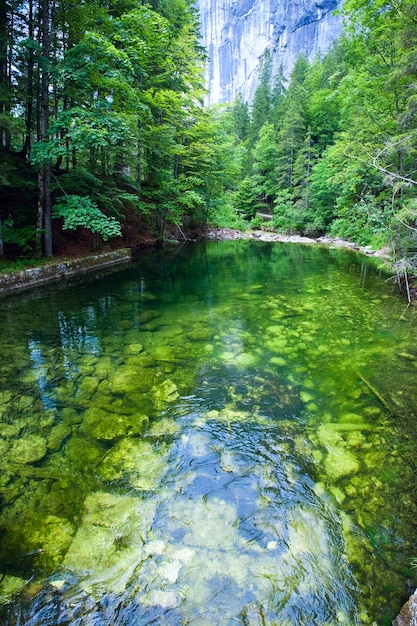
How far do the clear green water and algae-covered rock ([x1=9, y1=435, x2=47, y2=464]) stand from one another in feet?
0.05

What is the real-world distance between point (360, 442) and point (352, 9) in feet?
52.2

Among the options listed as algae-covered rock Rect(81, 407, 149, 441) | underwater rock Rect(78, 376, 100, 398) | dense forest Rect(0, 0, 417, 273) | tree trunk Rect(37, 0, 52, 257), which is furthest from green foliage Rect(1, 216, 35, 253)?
algae-covered rock Rect(81, 407, 149, 441)

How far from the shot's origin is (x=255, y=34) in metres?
86.2

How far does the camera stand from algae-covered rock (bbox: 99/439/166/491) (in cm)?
319

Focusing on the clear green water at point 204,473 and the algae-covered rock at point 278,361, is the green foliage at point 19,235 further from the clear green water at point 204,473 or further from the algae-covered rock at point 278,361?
the algae-covered rock at point 278,361

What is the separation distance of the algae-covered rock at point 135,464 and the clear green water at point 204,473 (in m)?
0.02

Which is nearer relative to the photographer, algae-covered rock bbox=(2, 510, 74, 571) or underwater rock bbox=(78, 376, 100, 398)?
algae-covered rock bbox=(2, 510, 74, 571)

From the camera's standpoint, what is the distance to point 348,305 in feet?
29.8

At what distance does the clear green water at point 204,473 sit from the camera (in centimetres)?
227

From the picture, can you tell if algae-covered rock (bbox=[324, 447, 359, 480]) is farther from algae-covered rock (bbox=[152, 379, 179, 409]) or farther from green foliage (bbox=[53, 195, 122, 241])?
green foliage (bbox=[53, 195, 122, 241])

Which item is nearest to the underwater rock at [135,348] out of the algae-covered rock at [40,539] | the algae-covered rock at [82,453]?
the algae-covered rock at [82,453]

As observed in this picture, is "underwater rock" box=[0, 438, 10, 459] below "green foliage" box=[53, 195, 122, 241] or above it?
below

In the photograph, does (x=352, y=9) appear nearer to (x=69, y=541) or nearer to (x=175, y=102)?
(x=175, y=102)

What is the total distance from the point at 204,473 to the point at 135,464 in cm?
72
